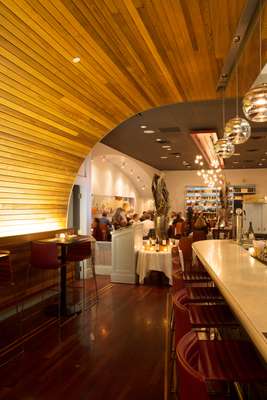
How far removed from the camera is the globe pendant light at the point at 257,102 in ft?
9.00

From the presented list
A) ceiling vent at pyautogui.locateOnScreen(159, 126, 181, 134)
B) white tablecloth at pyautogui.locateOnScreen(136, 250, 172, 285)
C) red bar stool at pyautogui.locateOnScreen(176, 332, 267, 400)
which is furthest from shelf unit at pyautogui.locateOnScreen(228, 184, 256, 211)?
red bar stool at pyautogui.locateOnScreen(176, 332, 267, 400)

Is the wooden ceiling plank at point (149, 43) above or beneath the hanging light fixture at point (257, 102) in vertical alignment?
above

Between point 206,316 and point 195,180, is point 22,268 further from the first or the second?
point 195,180

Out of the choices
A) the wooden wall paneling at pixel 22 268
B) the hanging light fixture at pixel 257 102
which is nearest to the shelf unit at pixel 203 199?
the wooden wall paneling at pixel 22 268

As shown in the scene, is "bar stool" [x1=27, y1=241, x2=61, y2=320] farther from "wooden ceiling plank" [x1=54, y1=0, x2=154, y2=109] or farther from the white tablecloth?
the white tablecloth

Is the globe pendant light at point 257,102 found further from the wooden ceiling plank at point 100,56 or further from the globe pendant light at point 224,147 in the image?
the globe pendant light at point 224,147

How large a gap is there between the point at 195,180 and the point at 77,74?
1537 cm

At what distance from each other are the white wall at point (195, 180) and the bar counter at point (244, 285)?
599 inches

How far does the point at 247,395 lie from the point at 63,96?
151 inches

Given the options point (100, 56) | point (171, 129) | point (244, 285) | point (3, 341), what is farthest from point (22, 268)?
point (171, 129)

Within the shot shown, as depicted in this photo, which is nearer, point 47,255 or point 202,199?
point 47,255

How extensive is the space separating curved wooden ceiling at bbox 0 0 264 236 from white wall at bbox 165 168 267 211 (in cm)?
1337

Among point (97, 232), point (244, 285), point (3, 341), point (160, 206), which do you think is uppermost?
point (160, 206)

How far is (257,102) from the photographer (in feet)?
9.18
